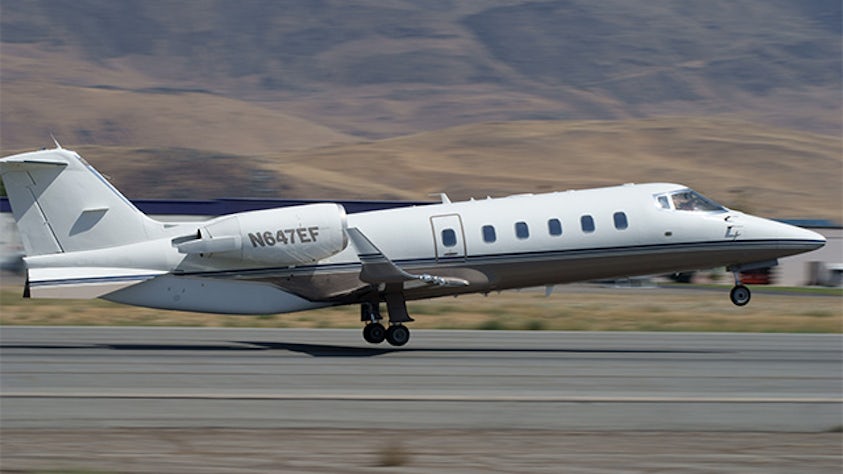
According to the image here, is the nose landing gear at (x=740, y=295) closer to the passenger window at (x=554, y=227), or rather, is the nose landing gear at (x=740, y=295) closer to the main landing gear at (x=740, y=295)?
the main landing gear at (x=740, y=295)

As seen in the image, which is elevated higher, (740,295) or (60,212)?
(60,212)

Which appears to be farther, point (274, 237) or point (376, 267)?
point (274, 237)

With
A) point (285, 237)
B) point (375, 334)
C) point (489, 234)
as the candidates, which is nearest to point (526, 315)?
point (489, 234)

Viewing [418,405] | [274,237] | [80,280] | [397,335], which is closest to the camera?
[418,405]

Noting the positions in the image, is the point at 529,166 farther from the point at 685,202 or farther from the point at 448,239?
the point at 448,239

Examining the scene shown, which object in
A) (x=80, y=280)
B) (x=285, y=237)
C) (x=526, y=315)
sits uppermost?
(x=285, y=237)

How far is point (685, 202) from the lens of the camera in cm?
2403

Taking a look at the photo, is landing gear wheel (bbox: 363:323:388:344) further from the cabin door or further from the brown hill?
the brown hill

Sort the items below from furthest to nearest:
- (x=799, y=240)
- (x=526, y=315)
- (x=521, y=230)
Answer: (x=526, y=315), (x=799, y=240), (x=521, y=230)

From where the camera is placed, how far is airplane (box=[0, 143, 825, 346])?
21828mm

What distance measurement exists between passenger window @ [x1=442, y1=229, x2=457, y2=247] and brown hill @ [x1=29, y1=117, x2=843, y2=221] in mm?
74650

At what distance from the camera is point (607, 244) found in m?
23.3

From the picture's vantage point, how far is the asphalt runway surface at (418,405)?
11.9 m

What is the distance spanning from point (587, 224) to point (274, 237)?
613 cm
